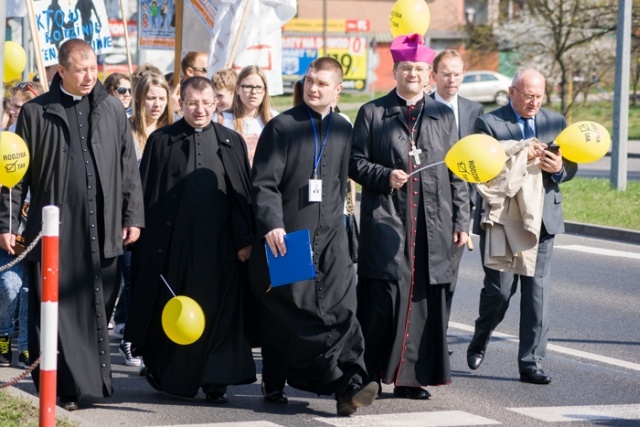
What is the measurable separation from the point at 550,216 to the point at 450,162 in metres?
1.22

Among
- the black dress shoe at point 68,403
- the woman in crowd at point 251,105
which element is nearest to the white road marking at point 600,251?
the woman in crowd at point 251,105

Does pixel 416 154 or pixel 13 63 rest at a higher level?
pixel 13 63

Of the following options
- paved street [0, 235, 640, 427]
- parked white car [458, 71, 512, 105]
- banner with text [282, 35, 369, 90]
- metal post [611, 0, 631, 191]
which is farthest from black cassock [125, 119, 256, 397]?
banner with text [282, 35, 369, 90]

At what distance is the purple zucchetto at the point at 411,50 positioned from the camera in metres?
7.20

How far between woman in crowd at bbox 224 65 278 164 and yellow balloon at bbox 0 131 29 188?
2.20m

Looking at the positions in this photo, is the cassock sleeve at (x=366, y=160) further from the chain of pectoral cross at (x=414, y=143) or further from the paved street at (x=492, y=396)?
the paved street at (x=492, y=396)

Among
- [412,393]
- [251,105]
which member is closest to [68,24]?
[251,105]

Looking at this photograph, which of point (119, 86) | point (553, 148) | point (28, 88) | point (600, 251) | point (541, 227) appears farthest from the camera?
point (600, 251)

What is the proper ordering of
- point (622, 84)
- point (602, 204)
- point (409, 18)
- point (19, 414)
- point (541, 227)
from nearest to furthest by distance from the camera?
point (19, 414)
point (541, 227)
point (409, 18)
point (602, 204)
point (622, 84)

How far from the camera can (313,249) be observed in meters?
6.96

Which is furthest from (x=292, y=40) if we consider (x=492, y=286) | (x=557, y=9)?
(x=492, y=286)

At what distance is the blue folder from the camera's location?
6.63 metres

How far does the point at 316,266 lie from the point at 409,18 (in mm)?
2302

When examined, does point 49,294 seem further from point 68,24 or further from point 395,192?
point 68,24
